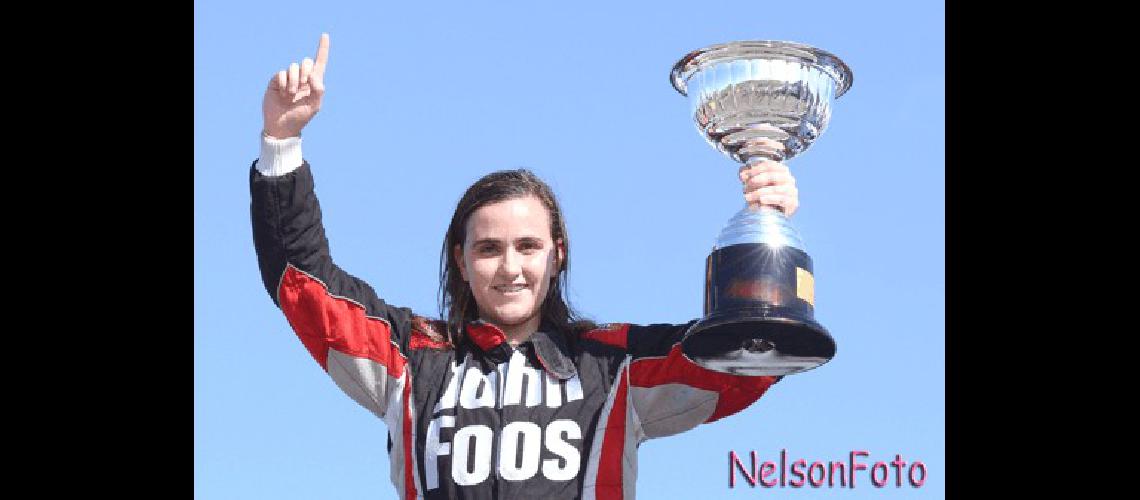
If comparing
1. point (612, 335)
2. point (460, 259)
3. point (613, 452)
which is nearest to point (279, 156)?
point (460, 259)

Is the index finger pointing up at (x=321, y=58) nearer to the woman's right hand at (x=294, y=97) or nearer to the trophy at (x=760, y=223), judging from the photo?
the woman's right hand at (x=294, y=97)

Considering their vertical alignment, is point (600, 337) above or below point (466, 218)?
below

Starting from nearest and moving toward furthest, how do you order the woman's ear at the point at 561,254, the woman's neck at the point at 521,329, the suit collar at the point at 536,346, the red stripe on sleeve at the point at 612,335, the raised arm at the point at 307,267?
the raised arm at the point at 307,267
the suit collar at the point at 536,346
the red stripe on sleeve at the point at 612,335
the woman's neck at the point at 521,329
the woman's ear at the point at 561,254

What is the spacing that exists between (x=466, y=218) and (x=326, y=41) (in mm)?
833

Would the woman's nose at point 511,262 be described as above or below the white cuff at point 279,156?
below

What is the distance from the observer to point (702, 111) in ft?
20.7

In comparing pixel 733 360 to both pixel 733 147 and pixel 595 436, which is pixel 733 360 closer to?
pixel 595 436

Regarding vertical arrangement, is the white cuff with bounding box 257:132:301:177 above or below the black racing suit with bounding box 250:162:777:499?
above

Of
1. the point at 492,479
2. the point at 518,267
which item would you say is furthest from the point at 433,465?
the point at 518,267

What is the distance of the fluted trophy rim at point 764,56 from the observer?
20.3ft

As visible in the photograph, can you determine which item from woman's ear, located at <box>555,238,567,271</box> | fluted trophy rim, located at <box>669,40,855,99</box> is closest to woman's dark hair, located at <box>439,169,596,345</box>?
woman's ear, located at <box>555,238,567,271</box>

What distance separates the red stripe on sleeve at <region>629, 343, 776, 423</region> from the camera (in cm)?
573

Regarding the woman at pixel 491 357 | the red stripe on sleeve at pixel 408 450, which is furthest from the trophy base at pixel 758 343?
the red stripe on sleeve at pixel 408 450

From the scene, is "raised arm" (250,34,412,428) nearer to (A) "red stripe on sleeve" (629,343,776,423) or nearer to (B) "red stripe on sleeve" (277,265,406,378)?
(B) "red stripe on sleeve" (277,265,406,378)
